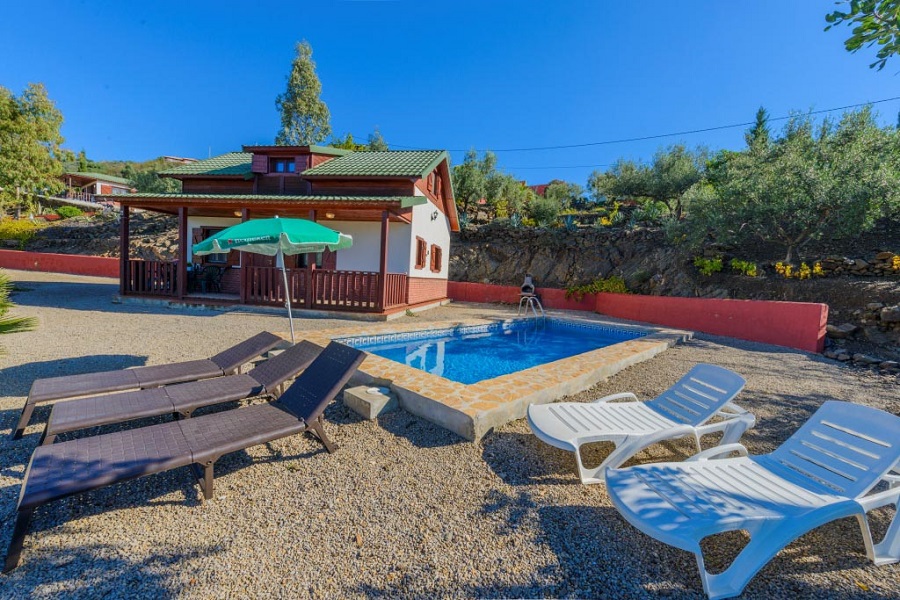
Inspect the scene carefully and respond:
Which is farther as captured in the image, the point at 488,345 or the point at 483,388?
the point at 488,345

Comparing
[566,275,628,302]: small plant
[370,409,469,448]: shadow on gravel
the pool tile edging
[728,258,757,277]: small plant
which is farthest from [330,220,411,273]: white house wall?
[728,258,757,277]: small plant

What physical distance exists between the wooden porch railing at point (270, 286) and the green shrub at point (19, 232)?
79.3 ft

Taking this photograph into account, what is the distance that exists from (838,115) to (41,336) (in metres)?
22.8

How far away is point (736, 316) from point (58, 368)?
45.2 ft

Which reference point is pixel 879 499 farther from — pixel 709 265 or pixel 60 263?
pixel 60 263

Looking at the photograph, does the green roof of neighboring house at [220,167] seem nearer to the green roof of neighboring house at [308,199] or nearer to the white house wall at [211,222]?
the white house wall at [211,222]

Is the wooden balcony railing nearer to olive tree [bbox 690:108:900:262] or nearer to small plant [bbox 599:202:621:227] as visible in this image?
olive tree [bbox 690:108:900:262]

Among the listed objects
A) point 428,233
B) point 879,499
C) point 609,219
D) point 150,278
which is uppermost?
point 609,219

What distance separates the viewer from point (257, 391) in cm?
394

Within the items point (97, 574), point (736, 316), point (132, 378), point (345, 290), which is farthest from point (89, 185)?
point (736, 316)

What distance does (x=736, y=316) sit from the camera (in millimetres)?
9977

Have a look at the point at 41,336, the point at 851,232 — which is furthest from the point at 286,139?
the point at 851,232

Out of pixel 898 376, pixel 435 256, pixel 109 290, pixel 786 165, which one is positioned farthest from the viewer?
pixel 435 256

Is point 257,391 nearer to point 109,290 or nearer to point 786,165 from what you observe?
point 786,165
